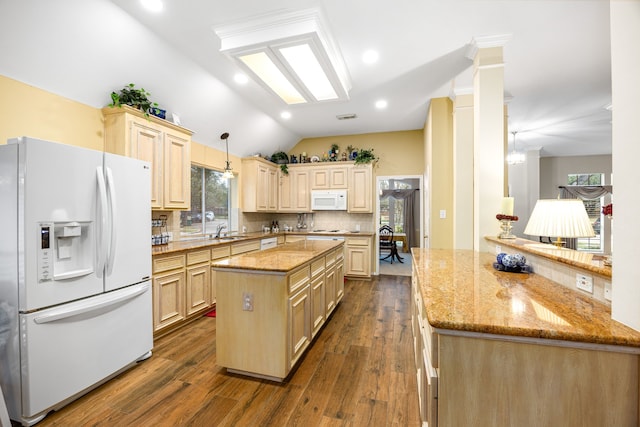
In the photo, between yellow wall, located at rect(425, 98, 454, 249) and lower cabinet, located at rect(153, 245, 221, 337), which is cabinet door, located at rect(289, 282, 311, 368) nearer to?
lower cabinet, located at rect(153, 245, 221, 337)

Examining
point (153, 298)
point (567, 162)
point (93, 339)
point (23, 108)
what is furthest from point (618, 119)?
point (567, 162)

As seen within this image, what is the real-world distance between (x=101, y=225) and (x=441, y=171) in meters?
3.95

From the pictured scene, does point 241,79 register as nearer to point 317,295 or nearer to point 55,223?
point 55,223

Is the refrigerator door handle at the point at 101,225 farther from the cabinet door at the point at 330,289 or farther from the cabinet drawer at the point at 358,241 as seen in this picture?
the cabinet drawer at the point at 358,241

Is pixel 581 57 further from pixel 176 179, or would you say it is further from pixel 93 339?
pixel 93 339

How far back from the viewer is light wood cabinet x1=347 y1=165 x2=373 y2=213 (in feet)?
17.9

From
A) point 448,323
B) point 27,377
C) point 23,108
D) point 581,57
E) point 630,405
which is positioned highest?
point 581,57

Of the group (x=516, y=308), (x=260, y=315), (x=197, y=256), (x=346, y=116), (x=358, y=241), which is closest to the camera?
(x=516, y=308)

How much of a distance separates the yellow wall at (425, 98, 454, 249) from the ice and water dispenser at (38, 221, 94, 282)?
3.89 metres

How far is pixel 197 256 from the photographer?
325cm

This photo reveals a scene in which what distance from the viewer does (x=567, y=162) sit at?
7504 mm

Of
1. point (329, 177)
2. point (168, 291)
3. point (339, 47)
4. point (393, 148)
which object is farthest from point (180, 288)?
point (393, 148)

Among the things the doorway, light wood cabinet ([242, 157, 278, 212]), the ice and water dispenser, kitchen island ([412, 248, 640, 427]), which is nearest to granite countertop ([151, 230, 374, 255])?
light wood cabinet ([242, 157, 278, 212])

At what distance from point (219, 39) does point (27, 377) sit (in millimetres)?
2936
